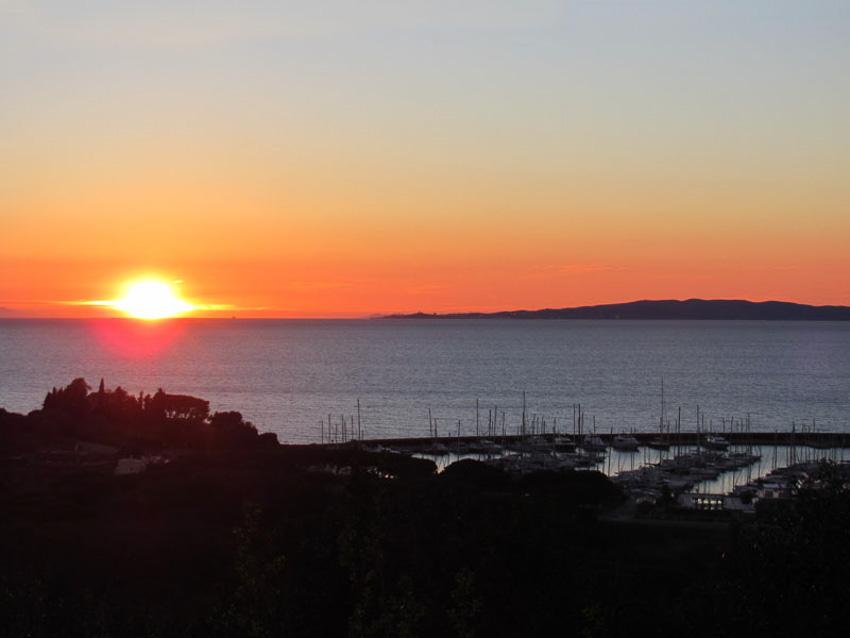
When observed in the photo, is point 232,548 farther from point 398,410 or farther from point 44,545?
point 398,410

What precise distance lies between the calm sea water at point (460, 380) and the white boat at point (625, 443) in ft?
35.7

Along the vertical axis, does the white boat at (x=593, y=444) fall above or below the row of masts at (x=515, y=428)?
below

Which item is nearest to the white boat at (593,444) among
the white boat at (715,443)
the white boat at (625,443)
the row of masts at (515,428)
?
the white boat at (625,443)

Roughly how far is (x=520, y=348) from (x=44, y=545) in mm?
159057

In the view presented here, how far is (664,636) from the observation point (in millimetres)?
12227

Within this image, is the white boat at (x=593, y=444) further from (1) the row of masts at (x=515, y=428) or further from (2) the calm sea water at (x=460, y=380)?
(2) the calm sea water at (x=460, y=380)

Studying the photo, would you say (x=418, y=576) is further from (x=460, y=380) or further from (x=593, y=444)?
(x=460, y=380)

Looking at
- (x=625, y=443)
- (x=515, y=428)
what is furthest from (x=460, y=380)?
(x=625, y=443)

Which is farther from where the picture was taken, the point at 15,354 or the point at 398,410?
the point at 15,354

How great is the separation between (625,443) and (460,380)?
54093 mm

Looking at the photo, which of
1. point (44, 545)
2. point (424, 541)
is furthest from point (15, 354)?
point (424, 541)

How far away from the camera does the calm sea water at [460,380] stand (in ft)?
255

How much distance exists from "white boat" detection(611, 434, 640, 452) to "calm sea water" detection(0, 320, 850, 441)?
10.9 meters

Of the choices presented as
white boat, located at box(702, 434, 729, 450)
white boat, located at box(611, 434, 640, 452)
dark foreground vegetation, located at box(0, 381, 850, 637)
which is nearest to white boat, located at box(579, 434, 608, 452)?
white boat, located at box(611, 434, 640, 452)
